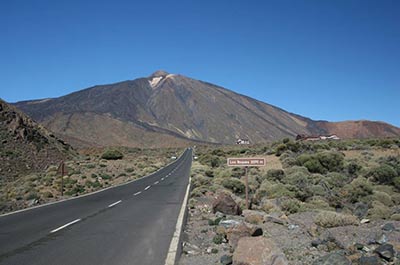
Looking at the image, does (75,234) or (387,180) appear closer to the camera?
(75,234)

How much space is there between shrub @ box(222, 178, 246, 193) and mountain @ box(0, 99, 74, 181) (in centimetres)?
2147

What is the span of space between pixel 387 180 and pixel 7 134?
3710 cm

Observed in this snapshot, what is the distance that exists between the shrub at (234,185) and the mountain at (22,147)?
Answer: 2147 cm

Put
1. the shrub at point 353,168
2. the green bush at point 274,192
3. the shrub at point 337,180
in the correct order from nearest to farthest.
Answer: the green bush at point 274,192 < the shrub at point 337,180 < the shrub at point 353,168

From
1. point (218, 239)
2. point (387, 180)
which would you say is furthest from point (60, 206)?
point (387, 180)

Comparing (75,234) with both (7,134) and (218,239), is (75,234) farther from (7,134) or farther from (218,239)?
(7,134)

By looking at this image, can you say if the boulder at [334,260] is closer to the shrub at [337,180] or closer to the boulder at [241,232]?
the boulder at [241,232]

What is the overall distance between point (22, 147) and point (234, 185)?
2859cm

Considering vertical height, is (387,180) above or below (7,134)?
below

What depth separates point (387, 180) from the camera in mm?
19859

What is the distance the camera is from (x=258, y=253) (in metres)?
6.21

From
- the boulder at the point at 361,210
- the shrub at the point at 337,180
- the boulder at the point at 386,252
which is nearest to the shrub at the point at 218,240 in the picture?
the boulder at the point at 386,252

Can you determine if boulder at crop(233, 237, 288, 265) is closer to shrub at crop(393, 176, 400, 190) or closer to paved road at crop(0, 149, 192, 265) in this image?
paved road at crop(0, 149, 192, 265)

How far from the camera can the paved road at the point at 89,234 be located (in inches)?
285
